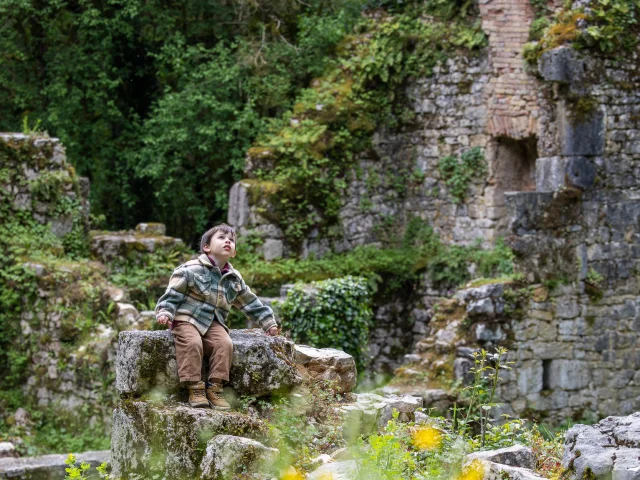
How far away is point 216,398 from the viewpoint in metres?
6.36

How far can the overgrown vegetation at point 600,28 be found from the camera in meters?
13.2

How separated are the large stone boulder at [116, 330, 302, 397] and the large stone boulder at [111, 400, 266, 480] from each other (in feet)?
0.50

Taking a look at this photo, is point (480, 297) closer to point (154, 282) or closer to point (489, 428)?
point (154, 282)

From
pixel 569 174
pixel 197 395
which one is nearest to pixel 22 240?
pixel 569 174

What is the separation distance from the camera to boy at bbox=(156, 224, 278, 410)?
20.9ft

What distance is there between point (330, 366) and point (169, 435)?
1.53 m

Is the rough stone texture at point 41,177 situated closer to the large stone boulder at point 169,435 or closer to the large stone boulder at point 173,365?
the large stone boulder at point 173,365

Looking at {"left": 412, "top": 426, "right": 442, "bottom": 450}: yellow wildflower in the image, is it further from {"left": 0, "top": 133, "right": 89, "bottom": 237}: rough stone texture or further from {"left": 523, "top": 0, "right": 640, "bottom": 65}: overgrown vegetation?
{"left": 0, "top": 133, "right": 89, "bottom": 237}: rough stone texture

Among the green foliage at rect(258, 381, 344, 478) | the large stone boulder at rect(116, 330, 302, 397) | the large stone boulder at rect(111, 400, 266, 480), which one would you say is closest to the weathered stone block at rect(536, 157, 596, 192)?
the green foliage at rect(258, 381, 344, 478)

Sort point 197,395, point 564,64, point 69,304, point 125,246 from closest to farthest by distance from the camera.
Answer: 1. point 197,395
2. point 69,304
3. point 564,64
4. point 125,246

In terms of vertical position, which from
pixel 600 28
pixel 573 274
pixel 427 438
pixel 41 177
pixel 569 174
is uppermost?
pixel 600 28

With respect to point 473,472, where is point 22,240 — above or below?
above

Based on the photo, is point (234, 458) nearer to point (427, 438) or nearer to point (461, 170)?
point (427, 438)

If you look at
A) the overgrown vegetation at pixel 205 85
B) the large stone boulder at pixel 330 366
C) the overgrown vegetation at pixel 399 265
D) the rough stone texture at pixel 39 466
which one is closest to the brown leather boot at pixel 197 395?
the large stone boulder at pixel 330 366
